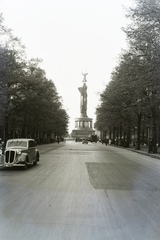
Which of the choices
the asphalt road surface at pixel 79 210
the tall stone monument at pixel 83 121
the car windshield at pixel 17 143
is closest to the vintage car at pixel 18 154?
the car windshield at pixel 17 143

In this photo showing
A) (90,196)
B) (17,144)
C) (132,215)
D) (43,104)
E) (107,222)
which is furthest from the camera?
(43,104)

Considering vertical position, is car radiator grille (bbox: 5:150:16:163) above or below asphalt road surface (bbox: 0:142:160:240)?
above

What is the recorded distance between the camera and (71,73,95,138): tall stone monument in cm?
14362

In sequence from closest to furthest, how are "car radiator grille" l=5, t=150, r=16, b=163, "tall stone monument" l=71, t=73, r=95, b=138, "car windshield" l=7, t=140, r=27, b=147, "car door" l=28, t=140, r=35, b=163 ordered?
"car radiator grille" l=5, t=150, r=16, b=163 < "car windshield" l=7, t=140, r=27, b=147 < "car door" l=28, t=140, r=35, b=163 < "tall stone monument" l=71, t=73, r=95, b=138

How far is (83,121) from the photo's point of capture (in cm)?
14862

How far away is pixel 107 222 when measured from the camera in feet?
26.2

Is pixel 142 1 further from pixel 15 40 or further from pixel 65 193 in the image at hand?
pixel 15 40

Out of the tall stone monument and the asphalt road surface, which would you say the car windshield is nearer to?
the asphalt road surface

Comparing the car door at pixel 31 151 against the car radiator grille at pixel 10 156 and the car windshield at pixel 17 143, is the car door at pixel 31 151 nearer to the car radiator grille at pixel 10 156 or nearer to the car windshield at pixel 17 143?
the car windshield at pixel 17 143

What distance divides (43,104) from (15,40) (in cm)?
1233

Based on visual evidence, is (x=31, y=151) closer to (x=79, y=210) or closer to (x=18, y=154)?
(x=18, y=154)

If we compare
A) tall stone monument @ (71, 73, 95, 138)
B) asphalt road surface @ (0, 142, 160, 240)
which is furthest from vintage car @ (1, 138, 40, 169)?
tall stone monument @ (71, 73, 95, 138)

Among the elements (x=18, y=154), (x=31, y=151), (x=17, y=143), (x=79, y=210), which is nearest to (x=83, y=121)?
(x=31, y=151)

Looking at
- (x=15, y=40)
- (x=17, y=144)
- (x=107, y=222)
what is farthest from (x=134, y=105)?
(x=107, y=222)
